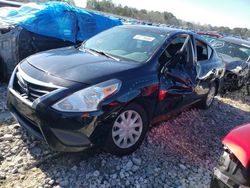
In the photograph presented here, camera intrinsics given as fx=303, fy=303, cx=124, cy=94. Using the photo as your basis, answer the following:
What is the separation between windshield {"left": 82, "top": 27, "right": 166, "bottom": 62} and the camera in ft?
14.1

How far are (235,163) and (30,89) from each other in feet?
7.58

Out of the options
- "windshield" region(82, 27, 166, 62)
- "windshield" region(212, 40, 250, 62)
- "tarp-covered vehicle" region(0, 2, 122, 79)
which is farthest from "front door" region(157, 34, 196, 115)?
"windshield" region(212, 40, 250, 62)

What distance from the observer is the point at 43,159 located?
3.66 meters

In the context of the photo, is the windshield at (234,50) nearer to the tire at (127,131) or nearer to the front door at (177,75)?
the front door at (177,75)

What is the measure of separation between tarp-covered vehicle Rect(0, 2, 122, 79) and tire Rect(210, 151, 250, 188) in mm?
4527

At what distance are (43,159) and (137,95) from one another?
4.51 ft

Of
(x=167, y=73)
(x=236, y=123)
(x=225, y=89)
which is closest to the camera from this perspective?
(x=167, y=73)

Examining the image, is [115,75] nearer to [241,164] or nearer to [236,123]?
[241,164]

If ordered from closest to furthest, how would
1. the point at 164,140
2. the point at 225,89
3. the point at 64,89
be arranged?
the point at 64,89 < the point at 164,140 < the point at 225,89

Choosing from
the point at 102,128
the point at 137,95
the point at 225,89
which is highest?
the point at 137,95

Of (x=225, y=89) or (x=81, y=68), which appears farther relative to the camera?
(x=225, y=89)

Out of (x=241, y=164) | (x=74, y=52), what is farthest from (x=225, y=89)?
(x=241, y=164)

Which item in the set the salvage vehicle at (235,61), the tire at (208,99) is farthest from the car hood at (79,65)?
the salvage vehicle at (235,61)

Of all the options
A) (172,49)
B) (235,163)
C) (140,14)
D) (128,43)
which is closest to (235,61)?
(172,49)
